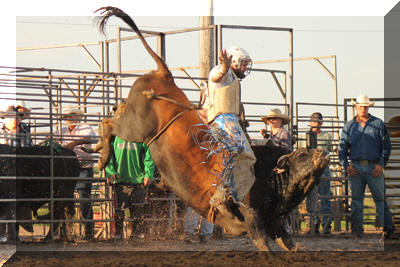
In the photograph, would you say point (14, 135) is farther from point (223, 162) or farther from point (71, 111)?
point (223, 162)

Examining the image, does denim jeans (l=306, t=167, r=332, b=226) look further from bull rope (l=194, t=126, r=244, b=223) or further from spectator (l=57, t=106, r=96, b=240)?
bull rope (l=194, t=126, r=244, b=223)

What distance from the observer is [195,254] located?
7805 mm

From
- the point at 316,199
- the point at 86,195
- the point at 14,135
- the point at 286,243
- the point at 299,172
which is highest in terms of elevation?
the point at 14,135

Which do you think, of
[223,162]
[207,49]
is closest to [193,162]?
[223,162]

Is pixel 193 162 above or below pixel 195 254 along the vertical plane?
above

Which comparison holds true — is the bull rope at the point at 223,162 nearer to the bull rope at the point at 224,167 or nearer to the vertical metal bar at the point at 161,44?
the bull rope at the point at 224,167

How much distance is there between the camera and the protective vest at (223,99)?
294 inches

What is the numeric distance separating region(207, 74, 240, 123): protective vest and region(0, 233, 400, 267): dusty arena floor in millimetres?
1626

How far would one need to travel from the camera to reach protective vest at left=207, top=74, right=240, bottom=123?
24.5 feet

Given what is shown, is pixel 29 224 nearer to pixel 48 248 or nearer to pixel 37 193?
pixel 37 193

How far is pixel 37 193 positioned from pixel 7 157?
705 millimetres

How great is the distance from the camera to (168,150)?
757 centimetres

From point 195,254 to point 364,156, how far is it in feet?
12.6

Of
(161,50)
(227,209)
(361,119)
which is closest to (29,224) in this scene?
(161,50)
